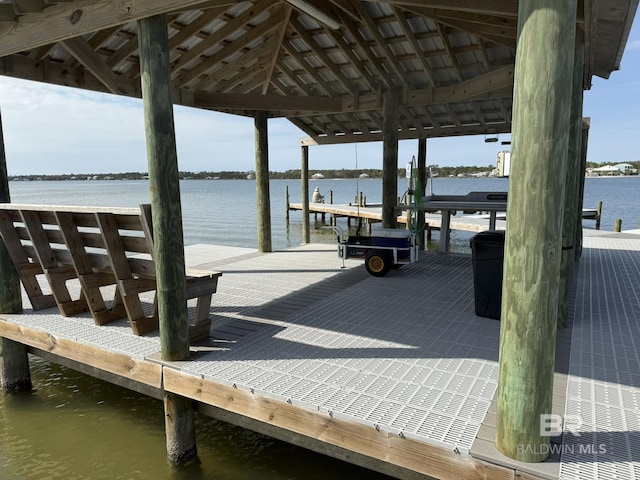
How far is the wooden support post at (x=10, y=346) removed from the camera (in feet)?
19.9

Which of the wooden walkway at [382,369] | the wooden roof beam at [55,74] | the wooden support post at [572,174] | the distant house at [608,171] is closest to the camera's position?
the wooden walkway at [382,369]

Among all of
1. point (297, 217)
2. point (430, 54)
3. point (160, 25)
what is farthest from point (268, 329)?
point (297, 217)

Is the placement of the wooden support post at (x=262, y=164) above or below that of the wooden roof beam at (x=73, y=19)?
below

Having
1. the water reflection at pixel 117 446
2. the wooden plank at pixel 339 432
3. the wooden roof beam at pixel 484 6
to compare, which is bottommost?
the water reflection at pixel 117 446

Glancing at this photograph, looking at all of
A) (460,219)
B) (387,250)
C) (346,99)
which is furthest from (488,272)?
(460,219)

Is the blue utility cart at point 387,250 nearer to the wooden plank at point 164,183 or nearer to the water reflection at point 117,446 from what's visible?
the water reflection at point 117,446

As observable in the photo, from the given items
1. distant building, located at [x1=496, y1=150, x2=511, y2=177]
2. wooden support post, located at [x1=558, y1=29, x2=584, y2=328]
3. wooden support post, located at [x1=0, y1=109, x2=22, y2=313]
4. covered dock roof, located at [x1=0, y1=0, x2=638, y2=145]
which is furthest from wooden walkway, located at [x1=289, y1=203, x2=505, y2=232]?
wooden support post, located at [x1=0, y1=109, x2=22, y2=313]

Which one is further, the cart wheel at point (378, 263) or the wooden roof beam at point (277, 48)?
the cart wheel at point (378, 263)

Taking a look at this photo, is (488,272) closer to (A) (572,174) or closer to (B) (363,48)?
(A) (572,174)

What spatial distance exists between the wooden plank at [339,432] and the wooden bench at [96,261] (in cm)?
104

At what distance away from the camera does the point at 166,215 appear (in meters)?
4.24

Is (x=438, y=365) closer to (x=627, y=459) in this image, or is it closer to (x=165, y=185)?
(x=627, y=459)

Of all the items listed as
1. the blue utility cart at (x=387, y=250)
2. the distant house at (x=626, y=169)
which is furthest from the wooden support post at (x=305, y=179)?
the distant house at (x=626, y=169)

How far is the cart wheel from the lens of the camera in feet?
27.1
